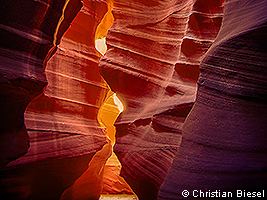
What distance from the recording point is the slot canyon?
80.0 inches

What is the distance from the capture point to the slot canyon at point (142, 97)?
2.03 meters

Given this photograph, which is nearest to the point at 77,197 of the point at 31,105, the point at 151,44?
the point at 31,105

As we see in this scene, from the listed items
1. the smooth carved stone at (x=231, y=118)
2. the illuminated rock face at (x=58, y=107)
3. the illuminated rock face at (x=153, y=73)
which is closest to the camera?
the smooth carved stone at (x=231, y=118)

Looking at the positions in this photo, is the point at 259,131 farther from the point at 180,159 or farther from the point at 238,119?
the point at 180,159

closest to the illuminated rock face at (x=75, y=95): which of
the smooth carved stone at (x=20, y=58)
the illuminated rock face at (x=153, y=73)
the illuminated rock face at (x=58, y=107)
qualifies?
the illuminated rock face at (x=58, y=107)

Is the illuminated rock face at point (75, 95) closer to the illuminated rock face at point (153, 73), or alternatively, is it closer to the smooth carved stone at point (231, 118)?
the illuminated rock face at point (153, 73)

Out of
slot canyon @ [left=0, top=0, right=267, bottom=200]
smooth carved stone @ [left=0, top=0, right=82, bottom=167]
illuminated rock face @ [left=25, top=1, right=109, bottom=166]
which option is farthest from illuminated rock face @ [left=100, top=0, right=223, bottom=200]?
smooth carved stone @ [left=0, top=0, right=82, bottom=167]

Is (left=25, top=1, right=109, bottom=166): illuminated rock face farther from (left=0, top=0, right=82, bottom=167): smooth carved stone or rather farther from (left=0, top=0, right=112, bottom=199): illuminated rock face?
(left=0, top=0, right=82, bottom=167): smooth carved stone

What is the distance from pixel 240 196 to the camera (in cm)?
189

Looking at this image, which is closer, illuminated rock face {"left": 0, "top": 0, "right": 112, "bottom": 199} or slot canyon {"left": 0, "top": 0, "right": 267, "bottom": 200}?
slot canyon {"left": 0, "top": 0, "right": 267, "bottom": 200}

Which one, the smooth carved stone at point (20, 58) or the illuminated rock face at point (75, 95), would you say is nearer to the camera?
the smooth carved stone at point (20, 58)

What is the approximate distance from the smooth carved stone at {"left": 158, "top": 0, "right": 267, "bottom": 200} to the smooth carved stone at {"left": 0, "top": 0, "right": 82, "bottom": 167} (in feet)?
6.87

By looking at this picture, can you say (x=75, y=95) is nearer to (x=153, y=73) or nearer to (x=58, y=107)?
(x=58, y=107)

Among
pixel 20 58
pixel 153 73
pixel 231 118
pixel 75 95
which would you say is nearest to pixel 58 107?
pixel 75 95
